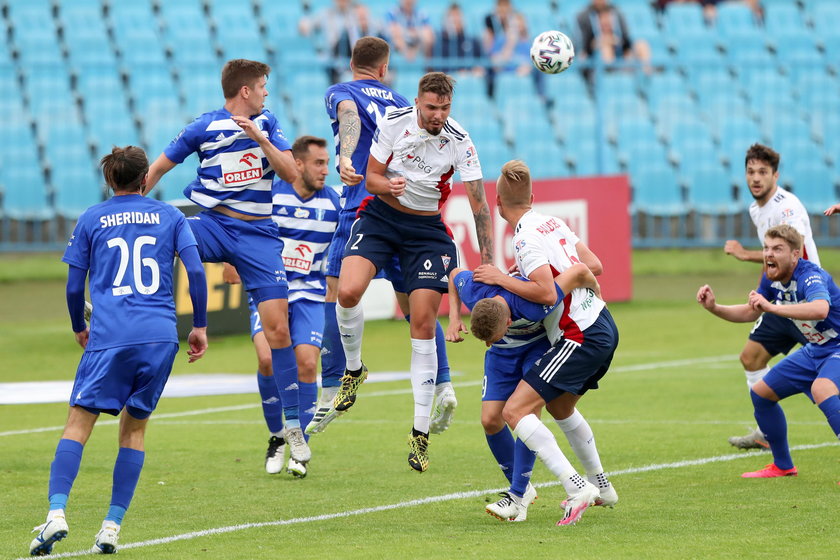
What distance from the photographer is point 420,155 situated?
864cm

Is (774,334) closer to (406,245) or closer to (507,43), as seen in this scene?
(406,245)

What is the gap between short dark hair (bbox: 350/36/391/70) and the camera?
30.6 ft

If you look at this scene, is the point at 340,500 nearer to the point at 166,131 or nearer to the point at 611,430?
the point at 611,430

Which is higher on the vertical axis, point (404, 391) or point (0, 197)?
point (0, 197)

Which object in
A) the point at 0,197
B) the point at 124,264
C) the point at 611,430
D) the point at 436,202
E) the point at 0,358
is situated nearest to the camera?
the point at 124,264

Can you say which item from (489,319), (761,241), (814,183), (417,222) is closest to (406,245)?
(417,222)

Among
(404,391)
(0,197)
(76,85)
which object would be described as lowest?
(404,391)

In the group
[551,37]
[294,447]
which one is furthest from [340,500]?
[551,37]

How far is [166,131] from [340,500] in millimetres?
12951

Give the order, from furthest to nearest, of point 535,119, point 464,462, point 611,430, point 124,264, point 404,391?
point 535,119, point 404,391, point 611,430, point 464,462, point 124,264

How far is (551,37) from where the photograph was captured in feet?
36.1

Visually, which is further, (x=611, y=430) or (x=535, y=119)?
(x=535, y=119)

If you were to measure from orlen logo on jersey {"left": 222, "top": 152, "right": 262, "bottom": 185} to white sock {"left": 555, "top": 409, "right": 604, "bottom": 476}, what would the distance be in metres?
2.97

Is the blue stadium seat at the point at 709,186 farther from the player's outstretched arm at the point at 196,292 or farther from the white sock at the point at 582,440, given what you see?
the player's outstretched arm at the point at 196,292
